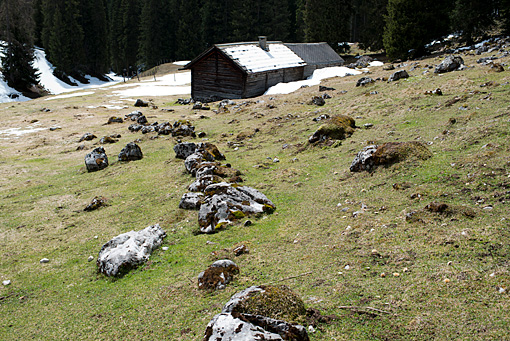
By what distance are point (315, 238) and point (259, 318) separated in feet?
11.5

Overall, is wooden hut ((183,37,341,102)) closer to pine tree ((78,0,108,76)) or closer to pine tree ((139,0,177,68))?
pine tree ((139,0,177,68))

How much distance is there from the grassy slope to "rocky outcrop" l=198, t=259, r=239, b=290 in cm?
21

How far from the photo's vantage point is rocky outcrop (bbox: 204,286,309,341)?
433cm

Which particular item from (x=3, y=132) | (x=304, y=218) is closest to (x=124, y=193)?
(x=304, y=218)

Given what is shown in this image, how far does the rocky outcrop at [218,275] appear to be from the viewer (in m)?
6.48

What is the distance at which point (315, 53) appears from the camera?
45.4 metres

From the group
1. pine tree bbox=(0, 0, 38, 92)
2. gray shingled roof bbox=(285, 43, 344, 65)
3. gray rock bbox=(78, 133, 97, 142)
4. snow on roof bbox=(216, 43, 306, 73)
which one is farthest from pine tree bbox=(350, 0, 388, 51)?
pine tree bbox=(0, 0, 38, 92)

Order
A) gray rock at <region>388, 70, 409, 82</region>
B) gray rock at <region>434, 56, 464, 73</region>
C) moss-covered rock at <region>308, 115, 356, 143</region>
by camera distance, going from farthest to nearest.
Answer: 1. gray rock at <region>388, 70, 409, 82</region>
2. gray rock at <region>434, 56, 464, 73</region>
3. moss-covered rock at <region>308, 115, 356, 143</region>

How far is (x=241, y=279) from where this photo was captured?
6.62 m

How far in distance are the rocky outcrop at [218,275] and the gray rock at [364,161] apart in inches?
224

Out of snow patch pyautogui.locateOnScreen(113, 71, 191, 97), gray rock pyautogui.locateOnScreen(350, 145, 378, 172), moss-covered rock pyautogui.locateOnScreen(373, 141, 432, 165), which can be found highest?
snow patch pyautogui.locateOnScreen(113, 71, 191, 97)

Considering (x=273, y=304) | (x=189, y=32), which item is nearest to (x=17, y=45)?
(x=189, y=32)

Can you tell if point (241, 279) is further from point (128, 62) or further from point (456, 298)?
point (128, 62)

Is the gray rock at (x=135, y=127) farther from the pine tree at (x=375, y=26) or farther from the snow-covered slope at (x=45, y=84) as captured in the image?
the pine tree at (x=375, y=26)
